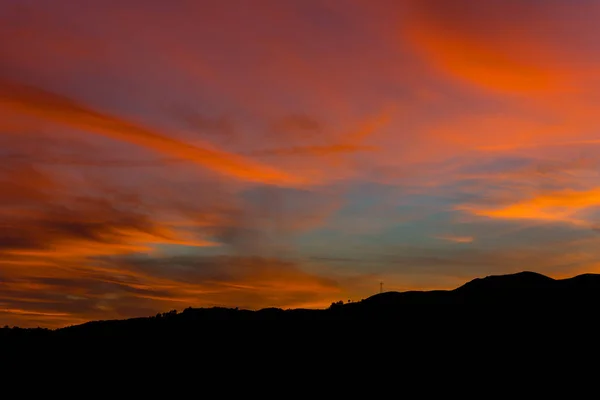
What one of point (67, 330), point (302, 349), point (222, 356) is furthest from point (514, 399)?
point (67, 330)

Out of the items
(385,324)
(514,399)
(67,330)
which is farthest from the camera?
(67,330)

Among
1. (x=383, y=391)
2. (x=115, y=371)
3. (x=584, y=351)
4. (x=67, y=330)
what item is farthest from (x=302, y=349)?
(x=67, y=330)

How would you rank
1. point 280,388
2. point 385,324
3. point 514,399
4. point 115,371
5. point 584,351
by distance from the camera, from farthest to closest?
point 115,371
point 385,324
point 280,388
point 584,351
point 514,399

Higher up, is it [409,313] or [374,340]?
[409,313]

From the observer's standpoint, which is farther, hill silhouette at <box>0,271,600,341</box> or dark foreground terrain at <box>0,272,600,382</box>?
hill silhouette at <box>0,271,600,341</box>

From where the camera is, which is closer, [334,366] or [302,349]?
[334,366]

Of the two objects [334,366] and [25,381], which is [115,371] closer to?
[25,381]

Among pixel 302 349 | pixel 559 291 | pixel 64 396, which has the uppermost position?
pixel 559 291

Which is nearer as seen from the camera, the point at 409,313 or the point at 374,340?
the point at 374,340

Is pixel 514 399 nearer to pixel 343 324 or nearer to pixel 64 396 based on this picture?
pixel 343 324

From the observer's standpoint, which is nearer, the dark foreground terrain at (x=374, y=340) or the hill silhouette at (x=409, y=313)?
the dark foreground terrain at (x=374, y=340)

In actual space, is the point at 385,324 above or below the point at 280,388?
above
